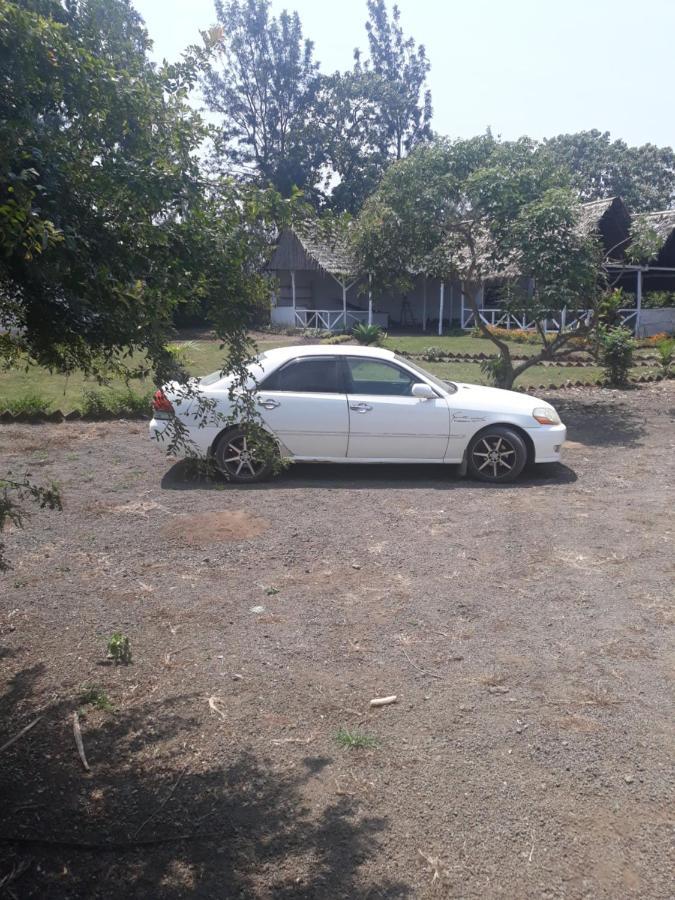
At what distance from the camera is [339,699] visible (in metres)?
4.14

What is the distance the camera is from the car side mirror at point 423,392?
8609 millimetres

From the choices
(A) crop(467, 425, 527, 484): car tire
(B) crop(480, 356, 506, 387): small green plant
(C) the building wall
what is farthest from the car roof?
(C) the building wall

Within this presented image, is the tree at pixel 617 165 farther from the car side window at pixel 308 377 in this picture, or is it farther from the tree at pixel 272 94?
the car side window at pixel 308 377

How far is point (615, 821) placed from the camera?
10.4 feet

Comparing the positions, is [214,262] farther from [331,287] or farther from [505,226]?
[331,287]

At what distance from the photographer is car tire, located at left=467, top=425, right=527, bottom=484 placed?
869 centimetres

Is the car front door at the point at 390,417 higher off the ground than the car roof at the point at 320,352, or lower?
lower

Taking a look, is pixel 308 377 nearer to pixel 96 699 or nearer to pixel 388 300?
pixel 96 699

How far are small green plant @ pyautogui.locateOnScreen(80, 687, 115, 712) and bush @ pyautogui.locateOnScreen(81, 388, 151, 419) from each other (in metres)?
8.10

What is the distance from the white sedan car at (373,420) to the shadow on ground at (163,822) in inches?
190

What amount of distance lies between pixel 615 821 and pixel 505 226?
11.3m

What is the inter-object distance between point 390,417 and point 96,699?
16.6 ft

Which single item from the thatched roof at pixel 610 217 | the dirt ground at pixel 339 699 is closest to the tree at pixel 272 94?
the thatched roof at pixel 610 217

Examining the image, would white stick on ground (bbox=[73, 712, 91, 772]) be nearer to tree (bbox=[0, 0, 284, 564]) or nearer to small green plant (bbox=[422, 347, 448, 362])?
tree (bbox=[0, 0, 284, 564])
